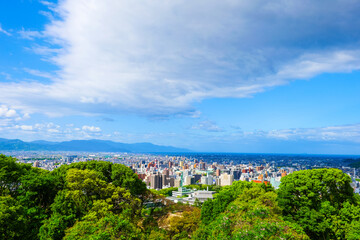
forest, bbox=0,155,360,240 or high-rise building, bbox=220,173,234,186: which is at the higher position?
forest, bbox=0,155,360,240

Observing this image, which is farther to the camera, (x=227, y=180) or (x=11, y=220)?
(x=227, y=180)

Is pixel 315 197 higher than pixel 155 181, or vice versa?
pixel 315 197

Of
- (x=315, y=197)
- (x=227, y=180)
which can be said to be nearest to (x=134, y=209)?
(x=315, y=197)

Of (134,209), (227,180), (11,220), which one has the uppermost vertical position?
(11,220)

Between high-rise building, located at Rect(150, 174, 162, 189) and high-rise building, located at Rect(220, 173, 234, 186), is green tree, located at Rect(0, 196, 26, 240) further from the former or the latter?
high-rise building, located at Rect(220, 173, 234, 186)

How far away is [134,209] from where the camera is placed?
561 inches

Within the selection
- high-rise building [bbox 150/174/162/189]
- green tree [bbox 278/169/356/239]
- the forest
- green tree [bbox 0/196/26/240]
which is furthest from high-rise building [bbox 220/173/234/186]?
green tree [bbox 0/196/26/240]

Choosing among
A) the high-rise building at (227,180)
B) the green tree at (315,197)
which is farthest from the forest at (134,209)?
the high-rise building at (227,180)

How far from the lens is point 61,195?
39.9 feet

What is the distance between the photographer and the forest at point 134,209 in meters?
8.81

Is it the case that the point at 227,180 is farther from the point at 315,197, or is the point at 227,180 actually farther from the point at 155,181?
the point at 315,197

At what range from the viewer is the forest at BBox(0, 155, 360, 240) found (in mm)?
8812

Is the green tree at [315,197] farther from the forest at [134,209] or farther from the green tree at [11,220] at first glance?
the green tree at [11,220]

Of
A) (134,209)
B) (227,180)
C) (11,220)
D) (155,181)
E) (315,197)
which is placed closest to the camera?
(11,220)
